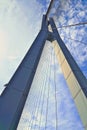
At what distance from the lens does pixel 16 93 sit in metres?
6.65

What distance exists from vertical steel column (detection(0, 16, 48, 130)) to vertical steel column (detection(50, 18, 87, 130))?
1931 mm

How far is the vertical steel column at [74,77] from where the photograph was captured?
9461mm

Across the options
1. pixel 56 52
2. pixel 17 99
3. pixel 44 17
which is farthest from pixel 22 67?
pixel 44 17

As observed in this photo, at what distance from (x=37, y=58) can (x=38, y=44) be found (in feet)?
5.14

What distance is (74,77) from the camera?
10.5 metres

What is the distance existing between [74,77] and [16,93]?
4347 mm

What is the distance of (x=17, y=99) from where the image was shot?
647 cm

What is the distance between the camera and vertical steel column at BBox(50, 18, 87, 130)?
9461 mm

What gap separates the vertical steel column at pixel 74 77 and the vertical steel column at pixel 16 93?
6.33 ft

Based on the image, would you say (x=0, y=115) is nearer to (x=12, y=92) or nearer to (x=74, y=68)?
(x=12, y=92)

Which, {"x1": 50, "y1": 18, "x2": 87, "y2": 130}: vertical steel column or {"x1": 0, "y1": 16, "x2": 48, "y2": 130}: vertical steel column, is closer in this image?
{"x1": 0, "y1": 16, "x2": 48, "y2": 130}: vertical steel column

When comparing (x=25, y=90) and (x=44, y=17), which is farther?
(x=44, y=17)

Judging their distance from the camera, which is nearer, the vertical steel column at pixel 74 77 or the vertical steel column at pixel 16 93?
the vertical steel column at pixel 16 93

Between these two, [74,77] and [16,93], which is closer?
[16,93]
